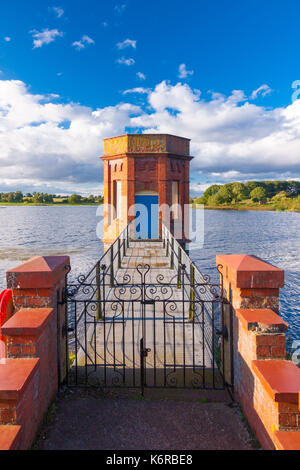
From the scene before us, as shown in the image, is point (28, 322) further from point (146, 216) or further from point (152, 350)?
point (146, 216)

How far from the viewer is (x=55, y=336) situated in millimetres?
3574

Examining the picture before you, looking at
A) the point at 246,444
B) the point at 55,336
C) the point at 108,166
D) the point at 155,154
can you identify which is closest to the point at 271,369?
the point at 246,444

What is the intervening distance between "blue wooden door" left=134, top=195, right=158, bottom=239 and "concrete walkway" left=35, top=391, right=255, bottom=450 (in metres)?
16.8

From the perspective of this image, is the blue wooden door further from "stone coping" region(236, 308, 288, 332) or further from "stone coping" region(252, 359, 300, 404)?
"stone coping" region(252, 359, 300, 404)

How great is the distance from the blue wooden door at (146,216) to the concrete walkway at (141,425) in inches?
661

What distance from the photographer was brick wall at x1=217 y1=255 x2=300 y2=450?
2.36 meters

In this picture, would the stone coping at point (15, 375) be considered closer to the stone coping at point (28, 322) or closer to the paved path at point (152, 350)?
the stone coping at point (28, 322)

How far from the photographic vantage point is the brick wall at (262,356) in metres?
2.36

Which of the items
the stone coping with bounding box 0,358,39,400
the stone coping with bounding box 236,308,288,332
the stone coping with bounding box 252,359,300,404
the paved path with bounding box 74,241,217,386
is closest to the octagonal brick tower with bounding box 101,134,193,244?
the paved path with bounding box 74,241,217,386

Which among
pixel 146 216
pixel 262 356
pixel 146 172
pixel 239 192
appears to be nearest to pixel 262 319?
pixel 262 356

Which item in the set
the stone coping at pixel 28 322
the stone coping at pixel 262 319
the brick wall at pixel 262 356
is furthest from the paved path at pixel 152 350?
the stone coping at pixel 28 322

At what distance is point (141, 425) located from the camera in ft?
9.87

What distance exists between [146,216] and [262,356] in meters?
17.5

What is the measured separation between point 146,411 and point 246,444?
3.44ft
